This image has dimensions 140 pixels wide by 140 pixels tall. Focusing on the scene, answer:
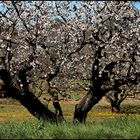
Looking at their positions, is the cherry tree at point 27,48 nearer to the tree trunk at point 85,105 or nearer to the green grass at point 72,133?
the tree trunk at point 85,105

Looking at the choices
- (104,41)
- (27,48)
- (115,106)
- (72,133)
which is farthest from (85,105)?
(115,106)

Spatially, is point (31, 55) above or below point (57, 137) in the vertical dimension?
above

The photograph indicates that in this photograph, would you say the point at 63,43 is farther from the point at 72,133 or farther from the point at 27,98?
the point at 72,133

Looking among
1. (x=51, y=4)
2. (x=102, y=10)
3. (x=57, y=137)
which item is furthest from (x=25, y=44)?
(x=57, y=137)

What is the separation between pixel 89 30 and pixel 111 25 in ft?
2.70

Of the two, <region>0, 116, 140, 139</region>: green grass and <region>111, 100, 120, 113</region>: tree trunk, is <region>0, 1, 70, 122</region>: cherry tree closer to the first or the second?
<region>0, 116, 140, 139</region>: green grass

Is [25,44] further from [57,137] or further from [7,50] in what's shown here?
[57,137]

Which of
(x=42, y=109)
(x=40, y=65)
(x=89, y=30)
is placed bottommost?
(x=42, y=109)

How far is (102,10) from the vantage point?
15484 millimetres

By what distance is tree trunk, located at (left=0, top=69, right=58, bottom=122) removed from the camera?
15.6m

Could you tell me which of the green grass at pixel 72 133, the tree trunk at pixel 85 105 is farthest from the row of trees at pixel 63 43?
the green grass at pixel 72 133

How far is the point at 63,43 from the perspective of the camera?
16.3 metres

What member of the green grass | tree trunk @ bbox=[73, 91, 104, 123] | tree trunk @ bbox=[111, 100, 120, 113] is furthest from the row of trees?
tree trunk @ bbox=[111, 100, 120, 113]

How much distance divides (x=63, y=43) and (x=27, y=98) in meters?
2.38
